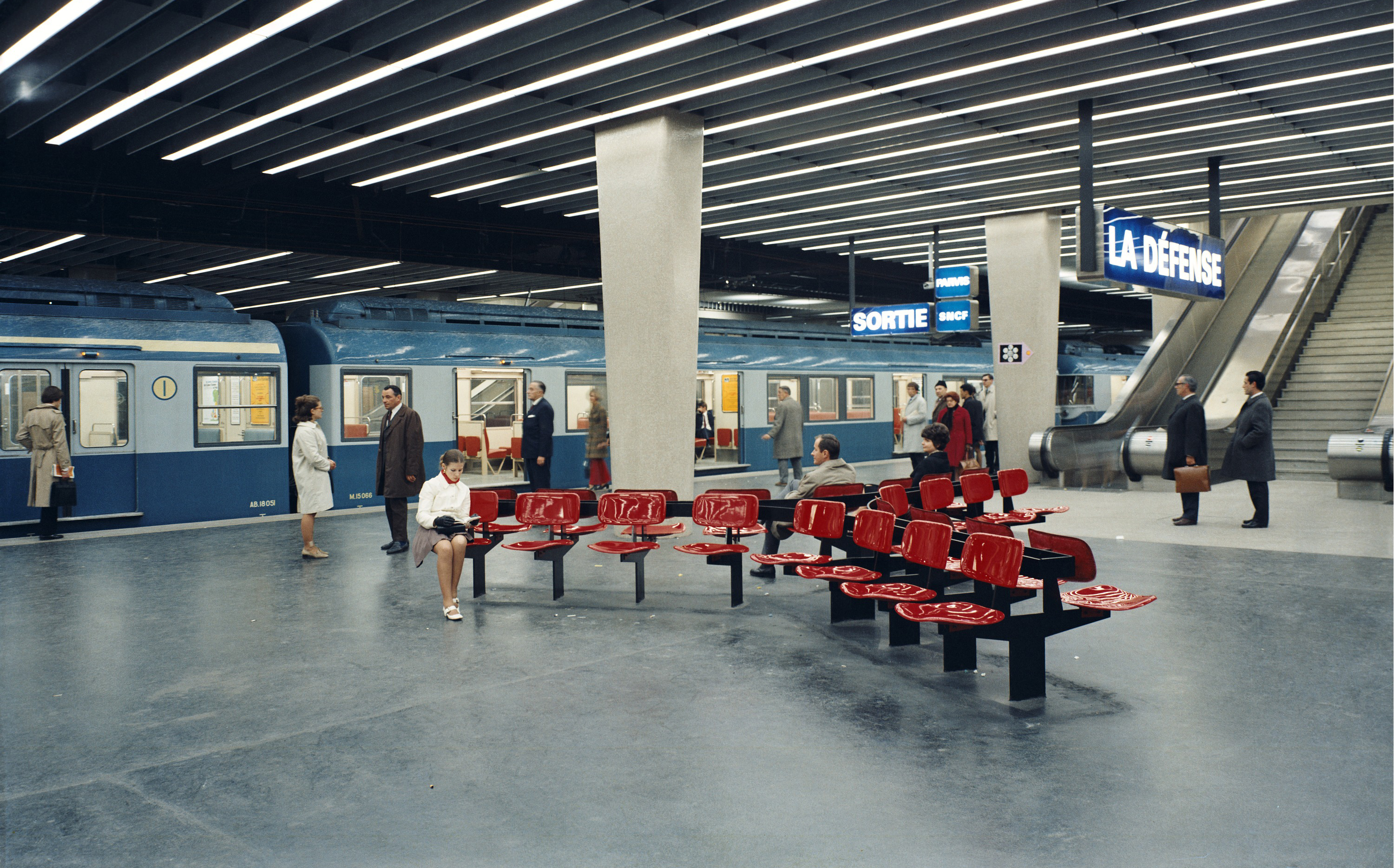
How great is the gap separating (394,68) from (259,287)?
1868 cm

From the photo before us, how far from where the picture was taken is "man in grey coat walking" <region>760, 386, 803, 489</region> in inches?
579

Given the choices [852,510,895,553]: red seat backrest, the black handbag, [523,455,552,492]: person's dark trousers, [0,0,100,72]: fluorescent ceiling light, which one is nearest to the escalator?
[523,455,552,492]: person's dark trousers

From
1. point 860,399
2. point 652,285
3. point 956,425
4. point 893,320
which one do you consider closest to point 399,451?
point 652,285

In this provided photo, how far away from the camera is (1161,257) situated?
10.8 meters

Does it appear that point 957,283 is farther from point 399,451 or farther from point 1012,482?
point 399,451

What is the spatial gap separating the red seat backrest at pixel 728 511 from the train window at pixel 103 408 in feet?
25.0

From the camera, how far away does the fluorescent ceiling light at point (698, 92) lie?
7812 millimetres

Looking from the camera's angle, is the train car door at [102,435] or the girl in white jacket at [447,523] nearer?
the girl in white jacket at [447,523]

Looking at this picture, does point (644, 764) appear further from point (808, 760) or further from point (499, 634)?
point (499, 634)

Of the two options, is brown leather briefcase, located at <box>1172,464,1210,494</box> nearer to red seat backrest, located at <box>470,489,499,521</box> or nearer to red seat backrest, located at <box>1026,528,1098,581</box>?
red seat backrest, located at <box>1026,528,1098,581</box>

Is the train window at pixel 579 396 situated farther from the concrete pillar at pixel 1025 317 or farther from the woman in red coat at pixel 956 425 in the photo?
the concrete pillar at pixel 1025 317

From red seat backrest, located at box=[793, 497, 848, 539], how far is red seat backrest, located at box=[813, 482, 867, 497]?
585mm

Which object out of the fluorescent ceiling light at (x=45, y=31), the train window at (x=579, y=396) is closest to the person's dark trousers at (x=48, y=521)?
the fluorescent ceiling light at (x=45, y=31)

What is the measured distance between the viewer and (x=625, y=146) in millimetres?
10570
